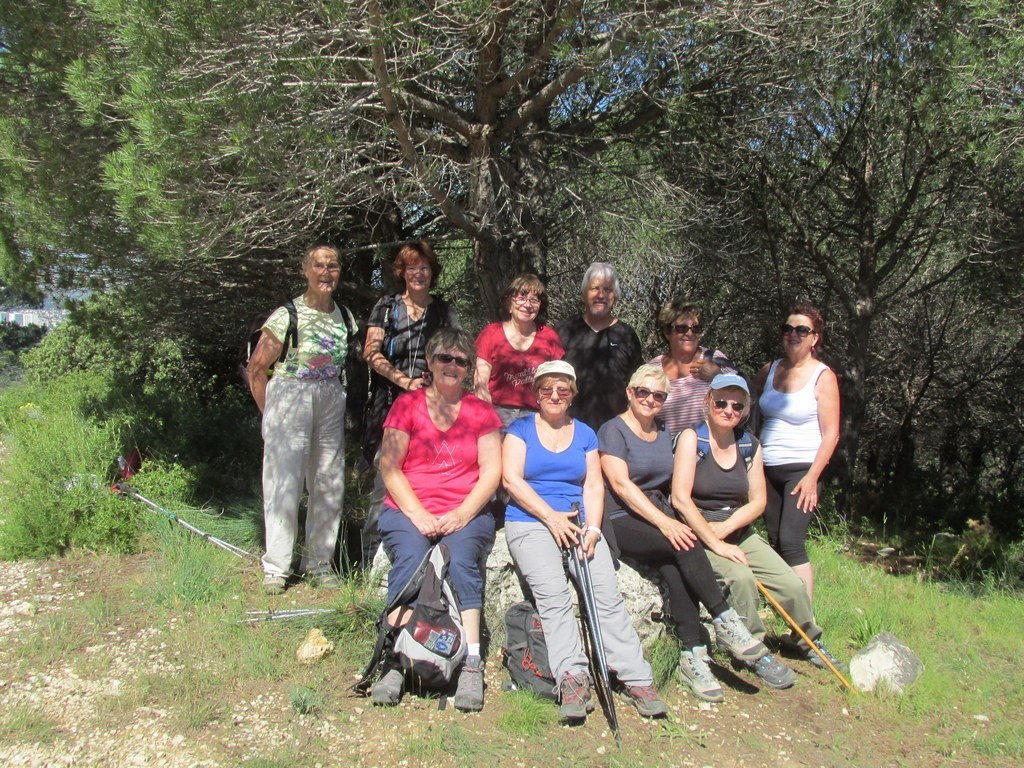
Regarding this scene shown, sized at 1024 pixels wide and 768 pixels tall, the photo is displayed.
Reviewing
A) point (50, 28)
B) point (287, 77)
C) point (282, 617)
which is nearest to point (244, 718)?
point (282, 617)

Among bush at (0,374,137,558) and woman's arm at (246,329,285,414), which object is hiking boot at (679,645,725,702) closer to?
woman's arm at (246,329,285,414)

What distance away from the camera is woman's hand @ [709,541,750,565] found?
3.75m

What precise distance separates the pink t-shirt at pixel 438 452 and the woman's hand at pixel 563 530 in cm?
43

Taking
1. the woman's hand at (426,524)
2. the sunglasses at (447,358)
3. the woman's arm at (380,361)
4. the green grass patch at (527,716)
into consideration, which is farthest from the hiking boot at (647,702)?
the woman's arm at (380,361)

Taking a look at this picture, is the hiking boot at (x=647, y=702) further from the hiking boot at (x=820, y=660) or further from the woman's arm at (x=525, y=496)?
the hiking boot at (x=820, y=660)

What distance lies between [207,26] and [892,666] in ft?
13.6

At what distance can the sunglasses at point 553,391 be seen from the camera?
3756 mm

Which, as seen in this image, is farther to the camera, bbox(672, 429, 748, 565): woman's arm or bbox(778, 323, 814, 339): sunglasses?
bbox(778, 323, 814, 339): sunglasses

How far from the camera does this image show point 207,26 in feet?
11.6

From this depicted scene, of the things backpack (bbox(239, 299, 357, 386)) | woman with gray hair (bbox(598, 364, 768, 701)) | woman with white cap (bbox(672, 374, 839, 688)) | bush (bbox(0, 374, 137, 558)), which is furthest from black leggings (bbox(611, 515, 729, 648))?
bush (bbox(0, 374, 137, 558))

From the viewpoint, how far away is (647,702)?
131 inches

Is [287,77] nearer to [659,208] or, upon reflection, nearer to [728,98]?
[659,208]

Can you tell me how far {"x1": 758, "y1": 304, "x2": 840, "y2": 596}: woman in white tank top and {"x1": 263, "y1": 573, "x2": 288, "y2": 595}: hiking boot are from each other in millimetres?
2509

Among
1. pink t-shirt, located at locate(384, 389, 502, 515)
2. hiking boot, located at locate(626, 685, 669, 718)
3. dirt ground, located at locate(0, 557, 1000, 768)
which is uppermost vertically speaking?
pink t-shirt, located at locate(384, 389, 502, 515)
